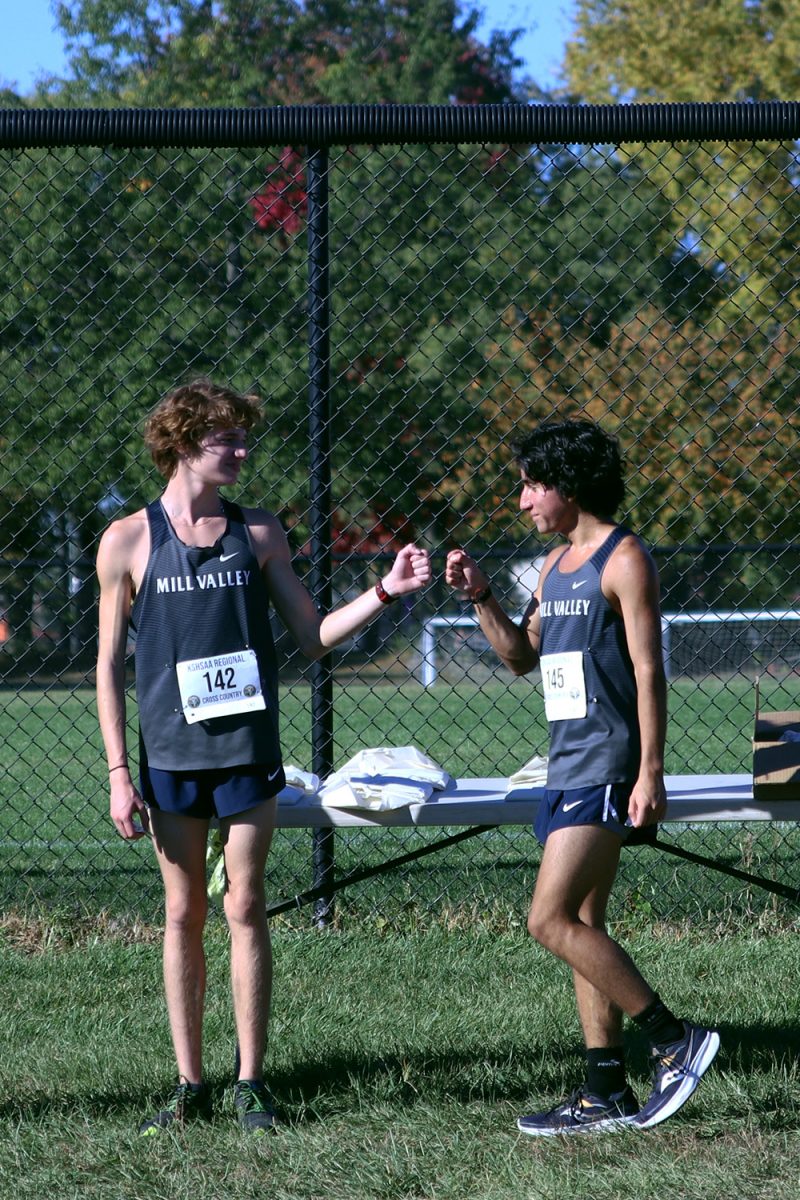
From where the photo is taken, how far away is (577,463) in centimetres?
339

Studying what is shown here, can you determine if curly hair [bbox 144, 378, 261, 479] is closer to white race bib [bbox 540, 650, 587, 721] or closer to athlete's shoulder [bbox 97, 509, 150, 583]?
athlete's shoulder [bbox 97, 509, 150, 583]

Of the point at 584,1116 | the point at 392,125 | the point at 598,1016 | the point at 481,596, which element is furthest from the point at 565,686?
the point at 392,125

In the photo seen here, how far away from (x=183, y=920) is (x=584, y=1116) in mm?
1149

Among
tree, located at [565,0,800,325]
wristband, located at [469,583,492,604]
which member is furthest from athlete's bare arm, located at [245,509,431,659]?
tree, located at [565,0,800,325]

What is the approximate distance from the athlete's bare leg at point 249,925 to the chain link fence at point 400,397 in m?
1.53

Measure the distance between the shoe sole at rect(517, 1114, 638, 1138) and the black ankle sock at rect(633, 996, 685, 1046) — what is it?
22cm

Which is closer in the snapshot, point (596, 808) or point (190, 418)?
point (596, 808)

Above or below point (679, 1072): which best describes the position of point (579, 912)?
above

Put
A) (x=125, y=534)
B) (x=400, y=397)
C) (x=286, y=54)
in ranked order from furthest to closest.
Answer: (x=286, y=54)
(x=400, y=397)
(x=125, y=534)

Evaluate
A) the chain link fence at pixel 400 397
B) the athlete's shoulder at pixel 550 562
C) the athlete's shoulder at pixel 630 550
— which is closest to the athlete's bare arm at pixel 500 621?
the athlete's shoulder at pixel 550 562

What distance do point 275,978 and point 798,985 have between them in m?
1.78

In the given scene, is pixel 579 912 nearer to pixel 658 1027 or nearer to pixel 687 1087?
pixel 658 1027

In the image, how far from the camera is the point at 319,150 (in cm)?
473

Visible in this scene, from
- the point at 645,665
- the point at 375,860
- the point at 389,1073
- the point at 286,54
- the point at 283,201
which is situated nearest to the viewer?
the point at 645,665
